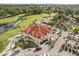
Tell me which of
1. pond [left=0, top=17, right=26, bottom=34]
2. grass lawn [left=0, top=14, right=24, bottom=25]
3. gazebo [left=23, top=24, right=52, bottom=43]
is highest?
grass lawn [left=0, top=14, right=24, bottom=25]

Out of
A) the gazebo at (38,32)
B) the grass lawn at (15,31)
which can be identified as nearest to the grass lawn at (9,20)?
the grass lawn at (15,31)

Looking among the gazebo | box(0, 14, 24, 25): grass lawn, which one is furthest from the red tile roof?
box(0, 14, 24, 25): grass lawn

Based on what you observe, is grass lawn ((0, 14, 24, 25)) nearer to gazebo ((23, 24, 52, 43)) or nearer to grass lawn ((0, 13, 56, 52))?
grass lawn ((0, 13, 56, 52))

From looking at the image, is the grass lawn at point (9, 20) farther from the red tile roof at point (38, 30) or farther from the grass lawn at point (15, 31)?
the red tile roof at point (38, 30)

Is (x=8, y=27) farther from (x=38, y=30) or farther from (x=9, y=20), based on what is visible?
(x=38, y=30)

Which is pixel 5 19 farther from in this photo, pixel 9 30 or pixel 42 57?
pixel 42 57

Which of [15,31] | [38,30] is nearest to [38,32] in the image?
[38,30]

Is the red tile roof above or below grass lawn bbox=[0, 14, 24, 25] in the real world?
below

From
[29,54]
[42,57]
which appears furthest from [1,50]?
[42,57]
